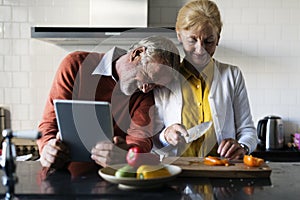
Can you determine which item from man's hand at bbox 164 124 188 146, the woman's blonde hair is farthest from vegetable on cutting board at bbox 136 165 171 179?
the woman's blonde hair

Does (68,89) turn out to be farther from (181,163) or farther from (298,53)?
(298,53)

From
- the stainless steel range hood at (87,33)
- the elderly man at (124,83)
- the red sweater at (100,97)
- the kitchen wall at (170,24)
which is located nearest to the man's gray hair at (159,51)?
the elderly man at (124,83)

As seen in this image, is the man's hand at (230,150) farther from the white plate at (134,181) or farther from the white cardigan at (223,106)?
the white plate at (134,181)

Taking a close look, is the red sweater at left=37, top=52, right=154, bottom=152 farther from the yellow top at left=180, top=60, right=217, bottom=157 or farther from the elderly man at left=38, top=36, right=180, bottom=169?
the yellow top at left=180, top=60, right=217, bottom=157

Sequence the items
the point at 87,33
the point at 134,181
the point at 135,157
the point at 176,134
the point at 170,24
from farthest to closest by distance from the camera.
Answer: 1. the point at 170,24
2. the point at 87,33
3. the point at 176,134
4. the point at 135,157
5. the point at 134,181

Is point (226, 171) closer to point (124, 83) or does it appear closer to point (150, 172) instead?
point (150, 172)

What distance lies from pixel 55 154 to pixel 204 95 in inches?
27.3

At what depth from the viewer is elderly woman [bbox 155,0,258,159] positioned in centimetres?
167

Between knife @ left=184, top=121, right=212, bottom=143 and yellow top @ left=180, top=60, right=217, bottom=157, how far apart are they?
0.02 metres

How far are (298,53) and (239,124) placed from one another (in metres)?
1.50

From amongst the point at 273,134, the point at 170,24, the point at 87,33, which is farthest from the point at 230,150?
the point at 170,24

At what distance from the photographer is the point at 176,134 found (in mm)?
1575

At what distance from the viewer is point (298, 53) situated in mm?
3047

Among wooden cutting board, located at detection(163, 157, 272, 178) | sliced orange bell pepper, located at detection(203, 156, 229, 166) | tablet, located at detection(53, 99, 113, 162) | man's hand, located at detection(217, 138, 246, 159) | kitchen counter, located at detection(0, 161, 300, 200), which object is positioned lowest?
kitchen counter, located at detection(0, 161, 300, 200)
